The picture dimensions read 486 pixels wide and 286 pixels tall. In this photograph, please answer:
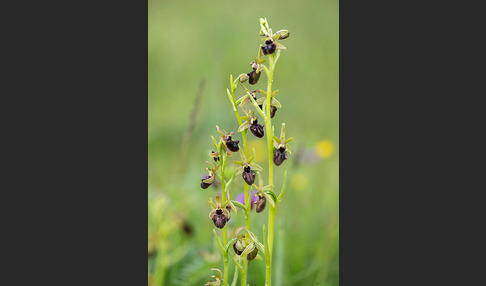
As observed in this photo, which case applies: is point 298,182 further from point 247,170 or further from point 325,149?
point 247,170

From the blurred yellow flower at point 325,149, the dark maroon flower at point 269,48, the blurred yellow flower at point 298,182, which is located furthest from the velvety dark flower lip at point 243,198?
the blurred yellow flower at point 325,149

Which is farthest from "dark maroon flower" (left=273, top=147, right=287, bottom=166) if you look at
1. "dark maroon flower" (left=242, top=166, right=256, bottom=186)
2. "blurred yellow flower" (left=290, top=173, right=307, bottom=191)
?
"blurred yellow flower" (left=290, top=173, right=307, bottom=191)

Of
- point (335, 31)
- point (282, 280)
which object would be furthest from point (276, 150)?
point (335, 31)

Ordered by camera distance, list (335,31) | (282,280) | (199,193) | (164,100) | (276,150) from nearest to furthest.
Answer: (276,150) → (282,280) → (335,31) → (199,193) → (164,100)

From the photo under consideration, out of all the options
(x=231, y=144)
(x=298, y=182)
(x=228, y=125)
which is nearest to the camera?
(x=231, y=144)

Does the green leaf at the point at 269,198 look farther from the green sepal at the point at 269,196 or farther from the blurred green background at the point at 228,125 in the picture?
the blurred green background at the point at 228,125


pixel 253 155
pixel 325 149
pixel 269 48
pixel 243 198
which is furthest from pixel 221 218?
pixel 325 149

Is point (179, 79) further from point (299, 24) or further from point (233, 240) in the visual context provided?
point (233, 240)
